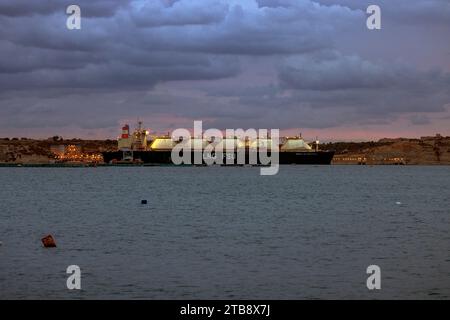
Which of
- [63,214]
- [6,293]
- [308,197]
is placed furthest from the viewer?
[308,197]

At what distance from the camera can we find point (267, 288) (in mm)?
24703

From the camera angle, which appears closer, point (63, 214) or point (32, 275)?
point (32, 275)

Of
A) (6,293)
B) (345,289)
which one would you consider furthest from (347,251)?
(6,293)

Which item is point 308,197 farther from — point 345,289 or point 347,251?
point 345,289

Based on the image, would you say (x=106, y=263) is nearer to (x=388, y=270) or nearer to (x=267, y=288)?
(x=267, y=288)

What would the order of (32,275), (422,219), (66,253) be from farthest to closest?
(422,219) < (66,253) < (32,275)

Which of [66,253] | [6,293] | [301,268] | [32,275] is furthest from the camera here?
[66,253]

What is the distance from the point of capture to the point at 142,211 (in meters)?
57.2

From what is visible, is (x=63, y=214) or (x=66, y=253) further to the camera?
(x=63, y=214)

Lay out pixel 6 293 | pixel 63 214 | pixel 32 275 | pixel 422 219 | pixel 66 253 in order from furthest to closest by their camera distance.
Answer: pixel 63 214 < pixel 422 219 < pixel 66 253 < pixel 32 275 < pixel 6 293

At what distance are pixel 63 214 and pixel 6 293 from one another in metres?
31.4

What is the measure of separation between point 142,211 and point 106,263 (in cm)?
2775

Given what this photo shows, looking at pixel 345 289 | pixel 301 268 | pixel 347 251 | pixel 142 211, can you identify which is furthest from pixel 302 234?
pixel 142 211

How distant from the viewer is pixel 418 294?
77.8 ft
